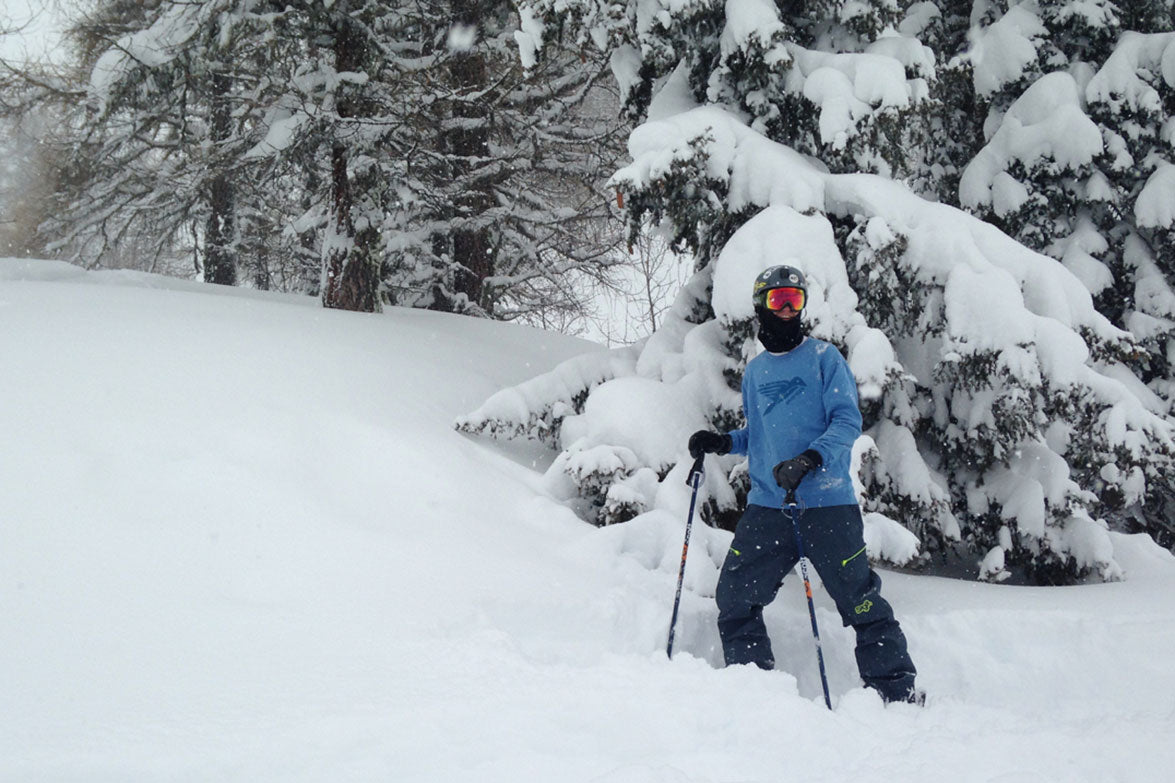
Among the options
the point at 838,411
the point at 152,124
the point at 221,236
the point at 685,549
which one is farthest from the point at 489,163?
the point at 838,411

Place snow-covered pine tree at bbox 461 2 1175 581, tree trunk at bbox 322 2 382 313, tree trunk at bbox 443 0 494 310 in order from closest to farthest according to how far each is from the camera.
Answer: snow-covered pine tree at bbox 461 2 1175 581 → tree trunk at bbox 322 2 382 313 → tree trunk at bbox 443 0 494 310

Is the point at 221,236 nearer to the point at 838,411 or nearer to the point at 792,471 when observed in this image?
the point at 838,411

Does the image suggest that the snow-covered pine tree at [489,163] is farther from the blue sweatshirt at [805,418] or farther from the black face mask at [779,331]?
the blue sweatshirt at [805,418]

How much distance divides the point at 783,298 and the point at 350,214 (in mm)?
5462

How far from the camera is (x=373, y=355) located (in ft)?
20.8

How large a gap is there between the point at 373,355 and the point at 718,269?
9.28 ft

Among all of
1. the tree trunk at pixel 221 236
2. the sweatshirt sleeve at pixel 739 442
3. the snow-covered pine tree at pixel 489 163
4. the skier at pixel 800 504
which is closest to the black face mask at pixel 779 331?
the skier at pixel 800 504

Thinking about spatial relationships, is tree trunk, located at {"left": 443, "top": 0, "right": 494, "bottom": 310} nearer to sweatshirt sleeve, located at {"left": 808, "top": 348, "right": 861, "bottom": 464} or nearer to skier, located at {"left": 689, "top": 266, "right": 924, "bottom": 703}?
skier, located at {"left": 689, "top": 266, "right": 924, "bottom": 703}

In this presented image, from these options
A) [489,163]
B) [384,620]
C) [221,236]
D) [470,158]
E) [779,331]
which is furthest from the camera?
[221,236]

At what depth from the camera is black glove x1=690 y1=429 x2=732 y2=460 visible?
14.6 feet

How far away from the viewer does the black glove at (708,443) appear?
14.6 ft

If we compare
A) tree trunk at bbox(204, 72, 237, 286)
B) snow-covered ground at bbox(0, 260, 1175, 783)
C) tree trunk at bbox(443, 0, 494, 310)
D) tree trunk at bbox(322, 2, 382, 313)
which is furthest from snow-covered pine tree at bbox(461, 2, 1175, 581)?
tree trunk at bbox(204, 72, 237, 286)

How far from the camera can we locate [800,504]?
13.4 ft

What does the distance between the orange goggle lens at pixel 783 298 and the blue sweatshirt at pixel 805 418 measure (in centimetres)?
25
